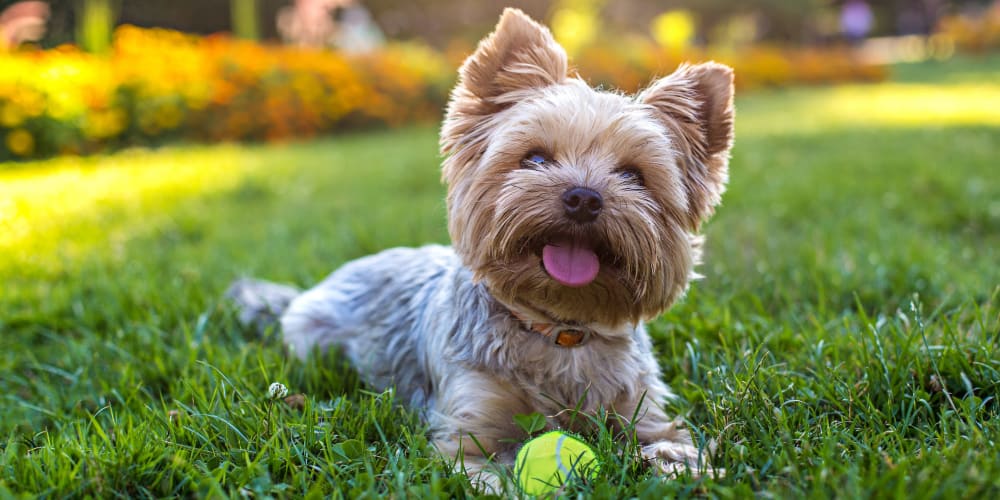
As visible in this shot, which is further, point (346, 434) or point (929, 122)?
point (929, 122)

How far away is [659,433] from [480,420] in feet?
2.32

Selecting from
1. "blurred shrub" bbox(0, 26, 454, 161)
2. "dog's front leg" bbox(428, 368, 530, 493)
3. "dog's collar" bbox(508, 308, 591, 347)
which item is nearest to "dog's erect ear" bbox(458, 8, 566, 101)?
"dog's collar" bbox(508, 308, 591, 347)

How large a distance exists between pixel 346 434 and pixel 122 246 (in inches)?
158

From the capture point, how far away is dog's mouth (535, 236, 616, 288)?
2.79 m

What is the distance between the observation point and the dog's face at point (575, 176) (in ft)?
9.09

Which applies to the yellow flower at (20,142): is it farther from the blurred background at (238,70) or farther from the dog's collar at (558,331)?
the dog's collar at (558,331)

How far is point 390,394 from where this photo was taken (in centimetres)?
301

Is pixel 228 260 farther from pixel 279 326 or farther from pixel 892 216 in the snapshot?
pixel 892 216

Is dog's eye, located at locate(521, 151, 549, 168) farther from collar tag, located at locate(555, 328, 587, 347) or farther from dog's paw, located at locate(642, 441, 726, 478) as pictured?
dog's paw, located at locate(642, 441, 726, 478)

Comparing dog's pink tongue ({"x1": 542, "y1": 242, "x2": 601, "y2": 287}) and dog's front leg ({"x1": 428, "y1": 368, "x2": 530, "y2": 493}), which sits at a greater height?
dog's pink tongue ({"x1": 542, "y1": 242, "x2": 601, "y2": 287})

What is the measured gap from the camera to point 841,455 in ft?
7.97

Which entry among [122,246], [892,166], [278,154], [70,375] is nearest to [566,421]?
[70,375]

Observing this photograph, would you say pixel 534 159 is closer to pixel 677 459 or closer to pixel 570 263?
pixel 570 263

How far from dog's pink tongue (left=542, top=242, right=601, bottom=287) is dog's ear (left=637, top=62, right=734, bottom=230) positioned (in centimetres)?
55
